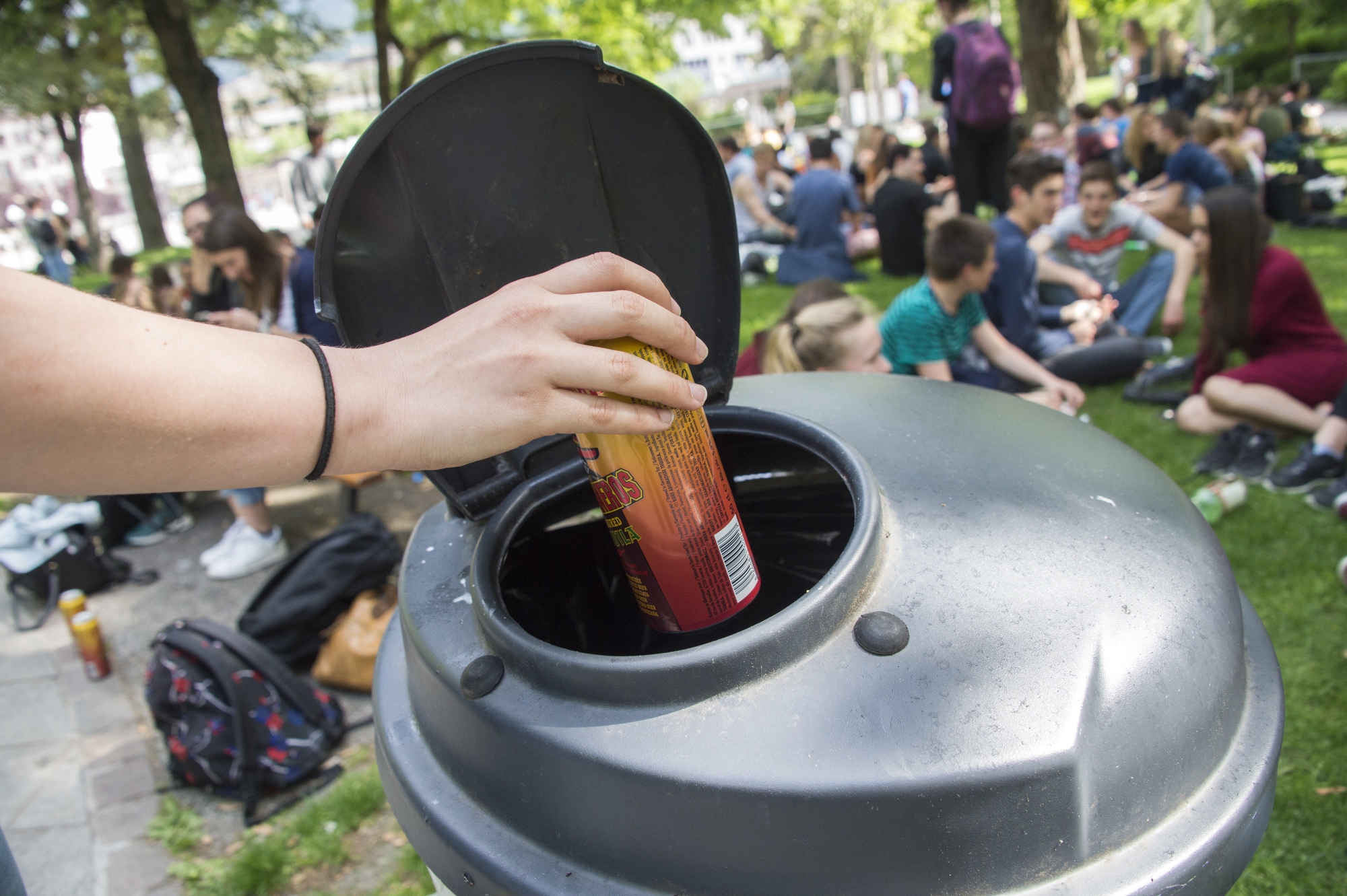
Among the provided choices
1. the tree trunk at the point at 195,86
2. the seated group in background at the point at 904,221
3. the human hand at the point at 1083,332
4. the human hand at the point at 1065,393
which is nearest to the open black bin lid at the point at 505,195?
the human hand at the point at 1065,393

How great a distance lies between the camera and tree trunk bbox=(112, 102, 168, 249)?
54.5ft

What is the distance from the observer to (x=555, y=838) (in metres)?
0.88

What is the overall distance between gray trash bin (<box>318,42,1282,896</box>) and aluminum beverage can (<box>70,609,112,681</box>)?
2543 mm

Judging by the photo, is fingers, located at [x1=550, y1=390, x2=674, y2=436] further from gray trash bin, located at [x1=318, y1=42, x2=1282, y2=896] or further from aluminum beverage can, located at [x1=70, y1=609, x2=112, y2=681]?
aluminum beverage can, located at [x1=70, y1=609, x2=112, y2=681]

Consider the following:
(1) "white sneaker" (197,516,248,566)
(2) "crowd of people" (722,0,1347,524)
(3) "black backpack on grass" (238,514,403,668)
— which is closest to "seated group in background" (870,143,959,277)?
(2) "crowd of people" (722,0,1347,524)

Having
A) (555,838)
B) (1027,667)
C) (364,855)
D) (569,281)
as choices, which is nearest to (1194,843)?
(1027,667)

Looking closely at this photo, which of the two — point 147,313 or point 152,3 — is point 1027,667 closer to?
point 147,313

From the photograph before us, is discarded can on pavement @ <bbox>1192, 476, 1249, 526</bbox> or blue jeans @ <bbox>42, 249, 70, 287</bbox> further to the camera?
blue jeans @ <bbox>42, 249, 70, 287</bbox>

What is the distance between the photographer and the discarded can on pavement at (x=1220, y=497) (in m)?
3.09

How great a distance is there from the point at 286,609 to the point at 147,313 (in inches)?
102

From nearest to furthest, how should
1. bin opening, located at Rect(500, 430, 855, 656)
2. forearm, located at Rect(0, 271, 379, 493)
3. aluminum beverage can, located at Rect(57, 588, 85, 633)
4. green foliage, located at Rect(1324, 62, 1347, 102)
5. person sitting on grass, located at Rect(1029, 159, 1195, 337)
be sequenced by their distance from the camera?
1. forearm, located at Rect(0, 271, 379, 493)
2. bin opening, located at Rect(500, 430, 855, 656)
3. aluminum beverage can, located at Rect(57, 588, 85, 633)
4. person sitting on grass, located at Rect(1029, 159, 1195, 337)
5. green foliage, located at Rect(1324, 62, 1347, 102)

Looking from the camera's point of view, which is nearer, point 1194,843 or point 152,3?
point 1194,843

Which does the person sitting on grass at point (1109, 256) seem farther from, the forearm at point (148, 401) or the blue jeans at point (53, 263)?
the blue jeans at point (53, 263)

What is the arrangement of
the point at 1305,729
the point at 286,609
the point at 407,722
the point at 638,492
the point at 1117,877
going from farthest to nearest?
the point at 286,609
the point at 1305,729
the point at 407,722
the point at 638,492
the point at 1117,877
